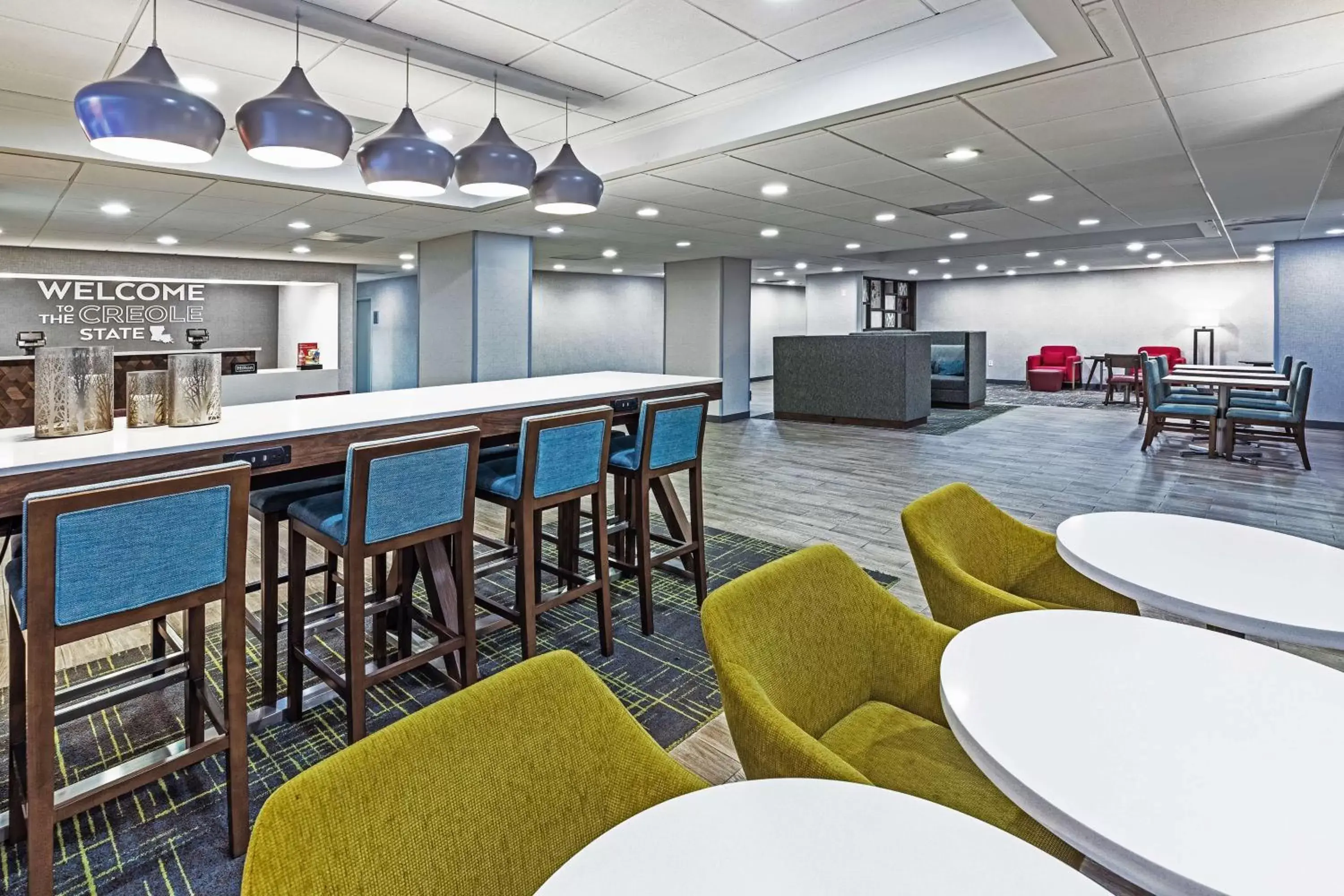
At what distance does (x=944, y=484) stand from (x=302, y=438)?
525 centimetres

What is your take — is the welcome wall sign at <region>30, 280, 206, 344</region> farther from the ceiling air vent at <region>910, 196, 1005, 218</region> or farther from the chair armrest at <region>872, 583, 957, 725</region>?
the chair armrest at <region>872, 583, 957, 725</region>

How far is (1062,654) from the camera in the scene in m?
1.21

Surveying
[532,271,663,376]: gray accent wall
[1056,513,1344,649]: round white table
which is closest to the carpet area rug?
[1056,513,1344,649]: round white table

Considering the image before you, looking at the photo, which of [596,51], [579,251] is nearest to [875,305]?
[579,251]

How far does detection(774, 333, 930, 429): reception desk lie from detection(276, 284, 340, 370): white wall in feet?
23.0

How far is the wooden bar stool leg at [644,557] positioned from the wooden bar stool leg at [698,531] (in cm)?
31

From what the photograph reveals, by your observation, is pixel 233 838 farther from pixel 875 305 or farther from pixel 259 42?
pixel 875 305

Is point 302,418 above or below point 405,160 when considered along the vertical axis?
below

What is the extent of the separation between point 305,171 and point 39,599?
181 inches

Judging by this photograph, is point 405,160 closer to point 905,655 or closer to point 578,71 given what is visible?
point 578,71

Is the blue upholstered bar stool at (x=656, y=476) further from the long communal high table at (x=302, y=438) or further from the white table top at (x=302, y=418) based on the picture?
the white table top at (x=302, y=418)

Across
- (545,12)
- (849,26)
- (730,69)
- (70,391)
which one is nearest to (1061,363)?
(730,69)

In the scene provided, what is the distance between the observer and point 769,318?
17.4 m

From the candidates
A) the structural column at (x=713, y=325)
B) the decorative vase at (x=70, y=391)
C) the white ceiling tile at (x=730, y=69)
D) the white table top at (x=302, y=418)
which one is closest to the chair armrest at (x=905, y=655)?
the white table top at (x=302, y=418)
